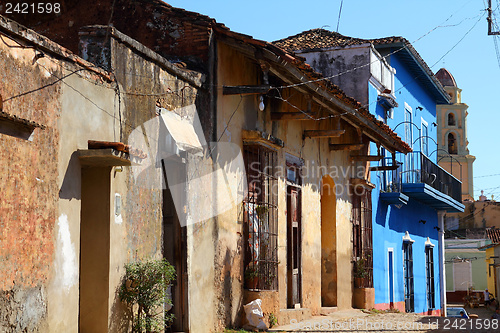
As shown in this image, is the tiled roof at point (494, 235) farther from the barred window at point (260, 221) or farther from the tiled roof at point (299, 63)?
the barred window at point (260, 221)

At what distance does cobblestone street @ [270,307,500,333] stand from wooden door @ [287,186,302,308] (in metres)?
0.54

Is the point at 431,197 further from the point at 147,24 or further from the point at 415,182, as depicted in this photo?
the point at 147,24

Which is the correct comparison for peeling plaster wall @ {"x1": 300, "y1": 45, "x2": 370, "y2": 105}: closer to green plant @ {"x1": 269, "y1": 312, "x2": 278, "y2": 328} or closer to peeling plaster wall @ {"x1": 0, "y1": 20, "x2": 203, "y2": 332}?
green plant @ {"x1": 269, "y1": 312, "x2": 278, "y2": 328}

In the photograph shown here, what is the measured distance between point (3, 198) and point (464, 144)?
45073 mm

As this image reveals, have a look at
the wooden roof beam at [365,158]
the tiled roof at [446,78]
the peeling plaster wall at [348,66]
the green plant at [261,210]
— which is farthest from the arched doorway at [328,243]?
the tiled roof at [446,78]

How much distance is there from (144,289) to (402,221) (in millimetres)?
13811

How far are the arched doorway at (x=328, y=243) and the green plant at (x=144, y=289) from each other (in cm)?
730

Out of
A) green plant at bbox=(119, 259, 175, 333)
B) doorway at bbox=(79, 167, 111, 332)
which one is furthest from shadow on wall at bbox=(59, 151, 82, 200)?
green plant at bbox=(119, 259, 175, 333)

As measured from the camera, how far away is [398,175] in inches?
786

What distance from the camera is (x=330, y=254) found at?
1509 cm

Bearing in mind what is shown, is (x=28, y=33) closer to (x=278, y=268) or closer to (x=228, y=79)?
(x=228, y=79)

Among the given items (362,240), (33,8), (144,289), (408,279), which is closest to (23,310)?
(144,289)

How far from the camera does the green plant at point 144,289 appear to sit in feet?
25.8

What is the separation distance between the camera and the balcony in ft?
62.3
